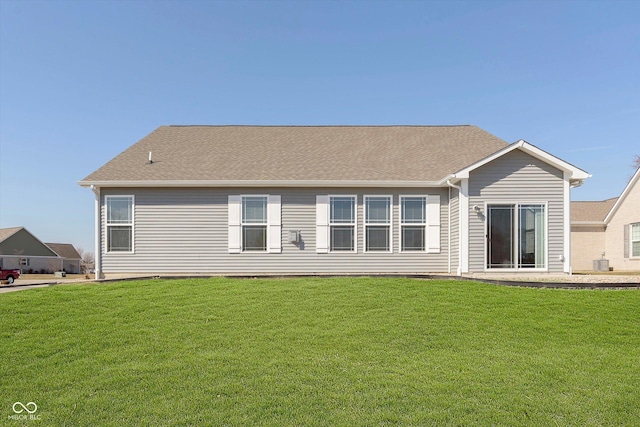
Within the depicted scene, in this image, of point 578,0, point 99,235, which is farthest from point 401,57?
point 99,235

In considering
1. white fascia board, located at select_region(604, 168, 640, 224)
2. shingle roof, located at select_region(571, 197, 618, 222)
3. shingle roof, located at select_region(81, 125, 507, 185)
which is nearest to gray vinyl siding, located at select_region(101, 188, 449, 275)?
shingle roof, located at select_region(81, 125, 507, 185)

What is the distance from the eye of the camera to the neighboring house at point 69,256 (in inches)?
2265

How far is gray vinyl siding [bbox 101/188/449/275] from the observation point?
13.4 meters

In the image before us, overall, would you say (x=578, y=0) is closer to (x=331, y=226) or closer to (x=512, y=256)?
(x=512, y=256)

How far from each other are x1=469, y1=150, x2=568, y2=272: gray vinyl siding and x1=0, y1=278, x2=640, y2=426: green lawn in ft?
10.3

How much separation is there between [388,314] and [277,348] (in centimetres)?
236

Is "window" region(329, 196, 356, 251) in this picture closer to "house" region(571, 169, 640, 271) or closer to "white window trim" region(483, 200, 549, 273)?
"white window trim" region(483, 200, 549, 273)

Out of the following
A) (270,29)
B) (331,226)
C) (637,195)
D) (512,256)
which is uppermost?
(270,29)

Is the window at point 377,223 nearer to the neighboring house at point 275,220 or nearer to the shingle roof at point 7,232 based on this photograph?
the neighboring house at point 275,220

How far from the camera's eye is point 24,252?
46.4 meters

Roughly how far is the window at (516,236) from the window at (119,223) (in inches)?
453

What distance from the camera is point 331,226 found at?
44.2ft

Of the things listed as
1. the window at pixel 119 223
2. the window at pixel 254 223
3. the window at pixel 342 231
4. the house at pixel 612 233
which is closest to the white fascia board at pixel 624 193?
the house at pixel 612 233

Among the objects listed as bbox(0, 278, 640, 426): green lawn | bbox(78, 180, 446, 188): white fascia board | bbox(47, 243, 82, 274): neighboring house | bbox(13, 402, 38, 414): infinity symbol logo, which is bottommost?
bbox(47, 243, 82, 274): neighboring house
